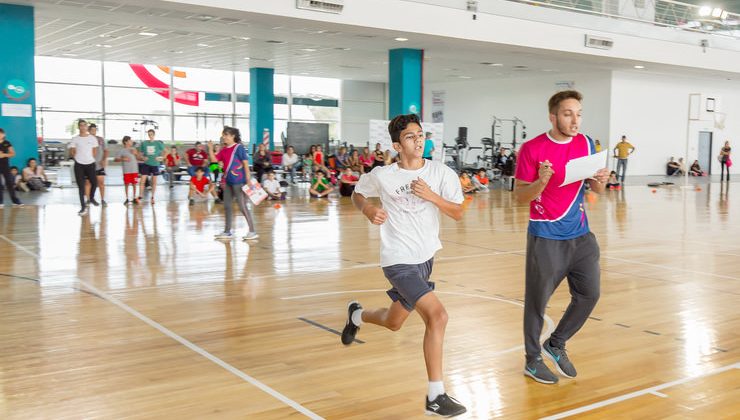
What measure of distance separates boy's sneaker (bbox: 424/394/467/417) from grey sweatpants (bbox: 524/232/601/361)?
87 cm

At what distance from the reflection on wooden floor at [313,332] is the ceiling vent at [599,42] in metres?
12.1

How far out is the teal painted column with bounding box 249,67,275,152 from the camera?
1211 inches

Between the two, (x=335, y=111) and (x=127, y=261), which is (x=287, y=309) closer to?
(x=127, y=261)

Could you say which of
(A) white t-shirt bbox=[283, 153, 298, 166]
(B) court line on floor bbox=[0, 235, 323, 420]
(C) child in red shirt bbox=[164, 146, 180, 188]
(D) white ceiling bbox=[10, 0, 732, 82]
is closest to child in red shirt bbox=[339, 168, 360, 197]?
(D) white ceiling bbox=[10, 0, 732, 82]

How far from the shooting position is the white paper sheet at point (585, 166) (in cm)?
407

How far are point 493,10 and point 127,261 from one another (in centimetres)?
1396

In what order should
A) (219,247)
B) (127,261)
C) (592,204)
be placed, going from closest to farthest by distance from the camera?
(127,261) → (219,247) → (592,204)

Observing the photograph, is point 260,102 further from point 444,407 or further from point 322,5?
point 444,407

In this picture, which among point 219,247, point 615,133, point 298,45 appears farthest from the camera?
point 615,133

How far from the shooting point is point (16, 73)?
16.3m

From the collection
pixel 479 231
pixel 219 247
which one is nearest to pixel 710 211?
pixel 479 231

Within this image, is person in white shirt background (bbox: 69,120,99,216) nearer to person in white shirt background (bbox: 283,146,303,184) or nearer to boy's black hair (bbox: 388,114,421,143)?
person in white shirt background (bbox: 283,146,303,184)

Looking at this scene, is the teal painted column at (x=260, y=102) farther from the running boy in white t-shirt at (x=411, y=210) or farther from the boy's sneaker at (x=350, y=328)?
the running boy in white t-shirt at (x=411, y=210)

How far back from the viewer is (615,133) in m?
29.1
